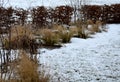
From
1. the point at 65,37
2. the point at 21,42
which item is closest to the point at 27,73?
the point at 21,42

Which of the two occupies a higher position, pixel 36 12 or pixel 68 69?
pixel 36 12

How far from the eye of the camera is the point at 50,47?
9617mm

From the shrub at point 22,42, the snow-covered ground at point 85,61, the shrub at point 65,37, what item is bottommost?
the snow-covered ground at point 85,61

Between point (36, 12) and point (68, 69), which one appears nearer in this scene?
point (68, 69)

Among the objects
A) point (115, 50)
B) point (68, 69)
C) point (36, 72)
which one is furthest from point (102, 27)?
point (36, 72)

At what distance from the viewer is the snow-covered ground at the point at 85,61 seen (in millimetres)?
6378

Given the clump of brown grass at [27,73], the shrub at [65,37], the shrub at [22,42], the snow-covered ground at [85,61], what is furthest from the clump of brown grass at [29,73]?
the shrub at [65,37]

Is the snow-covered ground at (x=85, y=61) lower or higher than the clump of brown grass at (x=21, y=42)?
lower

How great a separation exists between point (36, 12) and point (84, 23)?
207 centimetres

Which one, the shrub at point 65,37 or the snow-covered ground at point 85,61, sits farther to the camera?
the shrub at point 65,37

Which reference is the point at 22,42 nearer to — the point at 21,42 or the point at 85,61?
the point at 21,42

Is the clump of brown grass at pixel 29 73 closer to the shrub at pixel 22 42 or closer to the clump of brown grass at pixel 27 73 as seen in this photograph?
the clump of brown grass at pixel 27 73

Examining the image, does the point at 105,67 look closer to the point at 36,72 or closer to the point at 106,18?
the point at 36,72

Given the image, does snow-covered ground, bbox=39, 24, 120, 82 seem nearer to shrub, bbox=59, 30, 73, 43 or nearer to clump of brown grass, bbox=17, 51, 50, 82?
shrub, bbox=59, 30, 73, 43
